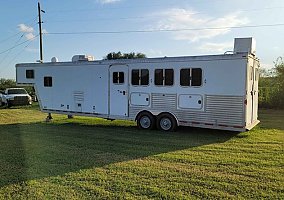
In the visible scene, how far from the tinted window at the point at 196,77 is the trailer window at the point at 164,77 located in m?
0.66

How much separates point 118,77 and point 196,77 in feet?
8.98

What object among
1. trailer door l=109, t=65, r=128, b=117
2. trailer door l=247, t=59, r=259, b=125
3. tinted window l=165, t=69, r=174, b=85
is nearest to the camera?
trailer door l=247, t=59, r=259, b=125

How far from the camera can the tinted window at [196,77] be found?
29.9ft

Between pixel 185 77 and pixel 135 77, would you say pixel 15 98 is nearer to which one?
pixel 135 77

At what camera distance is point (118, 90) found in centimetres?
1052

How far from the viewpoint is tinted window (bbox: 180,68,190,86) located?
30.5 feet

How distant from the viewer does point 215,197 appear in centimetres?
437

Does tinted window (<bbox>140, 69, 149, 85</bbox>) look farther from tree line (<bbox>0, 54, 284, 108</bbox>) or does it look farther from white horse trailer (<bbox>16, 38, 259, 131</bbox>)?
tree line (<bbox>0, 54, 284, 108</bbox>)

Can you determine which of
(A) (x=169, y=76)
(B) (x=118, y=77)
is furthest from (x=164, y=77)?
(B) (x=118, y=77)

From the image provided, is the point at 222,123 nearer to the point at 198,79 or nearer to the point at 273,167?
the point at 198,79

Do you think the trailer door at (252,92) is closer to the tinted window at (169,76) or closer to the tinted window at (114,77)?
the tinted window at (169,76)

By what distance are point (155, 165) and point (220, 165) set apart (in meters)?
1.25

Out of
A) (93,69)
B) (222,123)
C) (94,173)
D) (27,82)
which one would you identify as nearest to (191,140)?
(222,123)

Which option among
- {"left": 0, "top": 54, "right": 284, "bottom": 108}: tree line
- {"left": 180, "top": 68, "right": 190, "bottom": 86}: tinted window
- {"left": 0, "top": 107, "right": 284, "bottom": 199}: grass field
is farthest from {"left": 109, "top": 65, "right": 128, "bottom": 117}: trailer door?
{"left": 0, "top": 54, "right": 284, "bottom": 108}: tree line
